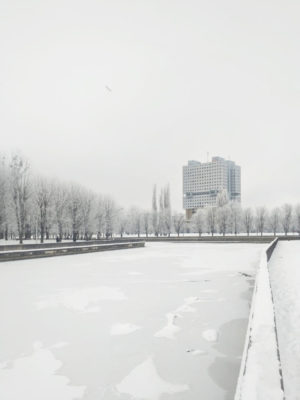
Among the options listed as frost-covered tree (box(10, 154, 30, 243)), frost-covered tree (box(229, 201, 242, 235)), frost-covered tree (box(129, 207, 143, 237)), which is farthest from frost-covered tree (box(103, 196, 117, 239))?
frost-covered tree (box(229, 201, 242, 235))

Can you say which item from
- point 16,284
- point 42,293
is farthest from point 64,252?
point 42,293

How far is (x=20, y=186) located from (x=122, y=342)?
46.0 meters

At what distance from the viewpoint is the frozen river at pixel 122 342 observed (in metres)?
4.21

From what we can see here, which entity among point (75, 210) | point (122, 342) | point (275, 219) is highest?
point (75, 210)

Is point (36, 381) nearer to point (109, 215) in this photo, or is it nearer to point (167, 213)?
point (109, 215)

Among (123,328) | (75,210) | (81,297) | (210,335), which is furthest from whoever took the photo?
(75,210)

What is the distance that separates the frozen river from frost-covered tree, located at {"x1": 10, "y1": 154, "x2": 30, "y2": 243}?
36.9 meters

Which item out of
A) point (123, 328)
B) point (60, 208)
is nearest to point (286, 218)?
point (60, 208)

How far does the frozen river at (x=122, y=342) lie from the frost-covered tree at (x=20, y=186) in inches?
1454

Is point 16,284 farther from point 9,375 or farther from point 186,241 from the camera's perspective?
point 186,241

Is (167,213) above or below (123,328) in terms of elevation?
above

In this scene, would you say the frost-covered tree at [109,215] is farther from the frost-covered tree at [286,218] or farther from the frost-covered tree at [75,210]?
the frost-covered tree at [286,218]

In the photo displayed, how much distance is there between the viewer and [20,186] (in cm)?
4728

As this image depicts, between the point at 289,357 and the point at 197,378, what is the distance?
6.29ft
